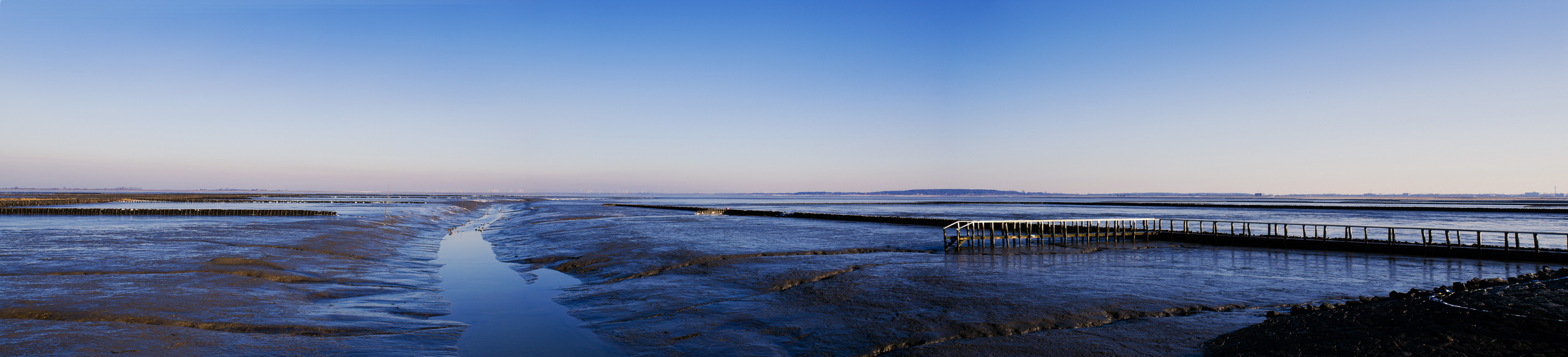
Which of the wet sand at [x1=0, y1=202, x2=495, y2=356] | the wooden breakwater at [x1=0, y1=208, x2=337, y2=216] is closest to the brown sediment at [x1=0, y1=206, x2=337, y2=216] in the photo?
the wooden breakwater at [x1=0, y1=208, x2=337, y2=216]

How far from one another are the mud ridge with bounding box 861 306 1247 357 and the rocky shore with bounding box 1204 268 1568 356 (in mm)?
1935

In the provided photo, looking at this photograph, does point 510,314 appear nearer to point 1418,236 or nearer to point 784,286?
point 784,286

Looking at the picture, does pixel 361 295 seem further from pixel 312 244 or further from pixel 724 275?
pixel 312 244

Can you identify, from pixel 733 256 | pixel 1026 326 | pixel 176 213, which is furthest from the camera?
pixel 176 213

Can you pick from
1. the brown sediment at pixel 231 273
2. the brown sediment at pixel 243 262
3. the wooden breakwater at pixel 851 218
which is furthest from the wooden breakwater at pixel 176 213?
the brown sediment at pixel 231 273

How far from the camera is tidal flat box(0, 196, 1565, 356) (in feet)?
40.4

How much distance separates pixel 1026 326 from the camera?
13.9m

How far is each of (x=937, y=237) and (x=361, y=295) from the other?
30110 millimetres

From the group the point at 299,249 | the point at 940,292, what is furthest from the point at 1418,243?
the point at 299,249

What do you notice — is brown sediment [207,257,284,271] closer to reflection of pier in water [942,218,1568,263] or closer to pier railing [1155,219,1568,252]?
reflection of pier in water [942,218,1568,263]

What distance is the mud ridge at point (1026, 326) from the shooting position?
40.7 ft

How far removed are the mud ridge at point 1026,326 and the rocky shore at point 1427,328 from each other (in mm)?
1935

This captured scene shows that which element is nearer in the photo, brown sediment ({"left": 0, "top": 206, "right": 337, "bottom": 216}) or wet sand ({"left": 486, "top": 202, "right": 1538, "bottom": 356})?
wet sand ({"left": 486, "top": 202, "right": 1538, "bottom": 356})

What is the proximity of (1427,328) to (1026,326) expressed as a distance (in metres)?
6.66
